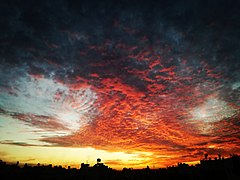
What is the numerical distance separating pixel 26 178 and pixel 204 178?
122ft

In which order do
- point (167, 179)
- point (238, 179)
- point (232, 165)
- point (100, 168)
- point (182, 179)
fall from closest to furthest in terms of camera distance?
1. point (238, 179)
2. point (232, 165)
3. point (182, 179)
4. point (167, 179)
5. point (100, 168)

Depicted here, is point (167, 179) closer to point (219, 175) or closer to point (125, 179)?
point (219, 175)

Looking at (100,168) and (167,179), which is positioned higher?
(100,168)

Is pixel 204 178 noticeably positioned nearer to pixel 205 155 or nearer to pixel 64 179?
pixel 205 155

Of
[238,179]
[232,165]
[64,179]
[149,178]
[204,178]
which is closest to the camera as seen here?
[238,179]

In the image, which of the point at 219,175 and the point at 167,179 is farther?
the point at 167,179

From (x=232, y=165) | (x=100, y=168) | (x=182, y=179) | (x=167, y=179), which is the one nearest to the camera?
(x=232, y=165)

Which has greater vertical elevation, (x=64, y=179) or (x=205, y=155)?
(x=205, y=155)

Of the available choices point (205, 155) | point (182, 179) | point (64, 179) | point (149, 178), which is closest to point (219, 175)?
point (182, 179)

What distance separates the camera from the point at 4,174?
44.9 meters

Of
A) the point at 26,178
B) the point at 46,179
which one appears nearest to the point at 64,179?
the point at 46,179

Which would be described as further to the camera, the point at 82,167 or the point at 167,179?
the point at 82,167

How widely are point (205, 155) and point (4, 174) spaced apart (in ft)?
172

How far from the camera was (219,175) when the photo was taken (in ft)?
115
